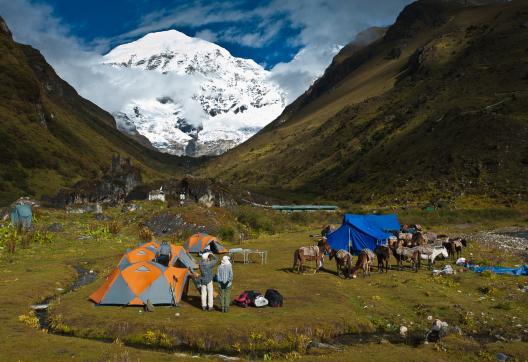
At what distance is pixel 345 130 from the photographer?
612ft

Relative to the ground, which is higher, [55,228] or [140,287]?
[55,228]

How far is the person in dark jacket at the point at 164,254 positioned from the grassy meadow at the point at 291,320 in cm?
428

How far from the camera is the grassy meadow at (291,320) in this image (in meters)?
18.4

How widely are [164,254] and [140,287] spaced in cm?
835

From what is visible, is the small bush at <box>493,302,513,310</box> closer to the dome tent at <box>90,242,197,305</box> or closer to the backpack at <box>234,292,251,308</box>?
the backpack at <box>234,292,251,308</box>

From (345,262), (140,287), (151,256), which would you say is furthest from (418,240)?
(140,287)

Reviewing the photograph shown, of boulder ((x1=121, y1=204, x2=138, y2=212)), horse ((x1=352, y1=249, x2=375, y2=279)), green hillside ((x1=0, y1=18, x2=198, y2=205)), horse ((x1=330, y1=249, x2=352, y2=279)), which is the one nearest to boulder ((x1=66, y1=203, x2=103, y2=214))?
boulder ((x1=121, y1=204, x2=138, y2=212))

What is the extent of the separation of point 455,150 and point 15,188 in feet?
347

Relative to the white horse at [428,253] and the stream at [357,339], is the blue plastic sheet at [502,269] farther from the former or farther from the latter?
the stream at [357,339]

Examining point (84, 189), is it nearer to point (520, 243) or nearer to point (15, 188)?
point (15, 188)

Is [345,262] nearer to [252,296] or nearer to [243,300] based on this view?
[252,296]

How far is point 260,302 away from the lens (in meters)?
23.7

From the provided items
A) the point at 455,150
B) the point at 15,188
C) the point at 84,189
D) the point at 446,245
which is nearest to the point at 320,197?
the point at 455,150

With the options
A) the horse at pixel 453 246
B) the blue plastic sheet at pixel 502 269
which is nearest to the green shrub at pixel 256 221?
the horse at pixel 453 246
